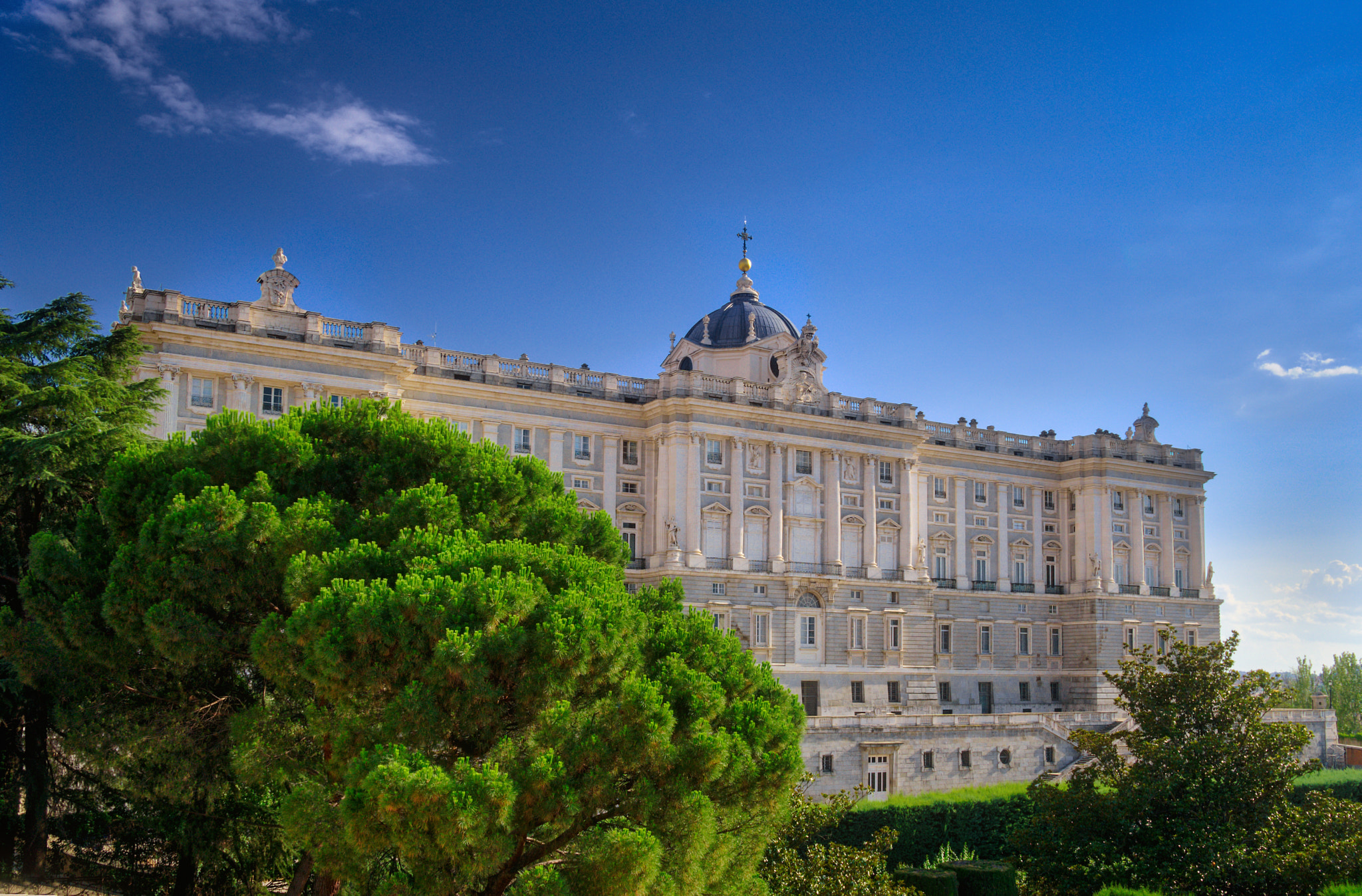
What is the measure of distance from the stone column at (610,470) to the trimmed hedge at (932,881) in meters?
22.5

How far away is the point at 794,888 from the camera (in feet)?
74.4

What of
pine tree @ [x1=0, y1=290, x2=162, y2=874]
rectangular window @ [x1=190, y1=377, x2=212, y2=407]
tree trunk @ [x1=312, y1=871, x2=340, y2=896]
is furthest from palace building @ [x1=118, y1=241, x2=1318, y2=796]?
tree trunk @ [x1=312, y1=871, x2=340, y2=896]

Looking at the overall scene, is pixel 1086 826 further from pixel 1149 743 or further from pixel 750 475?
pixel 750 475

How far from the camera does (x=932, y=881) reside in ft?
92.6

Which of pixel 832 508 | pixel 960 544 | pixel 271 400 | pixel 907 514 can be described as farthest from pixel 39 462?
pixel 960 544

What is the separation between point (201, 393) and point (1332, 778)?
45.6m

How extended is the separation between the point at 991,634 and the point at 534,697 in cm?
4336

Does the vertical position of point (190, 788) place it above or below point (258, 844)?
above

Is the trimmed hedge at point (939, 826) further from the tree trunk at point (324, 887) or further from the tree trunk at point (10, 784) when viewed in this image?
the tree trunk at point (10, 784)

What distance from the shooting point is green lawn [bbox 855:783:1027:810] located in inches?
1410

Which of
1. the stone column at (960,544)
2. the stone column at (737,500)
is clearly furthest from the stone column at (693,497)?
the stone column at (960,544)

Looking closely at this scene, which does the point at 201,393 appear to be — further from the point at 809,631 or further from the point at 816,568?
the point at 809,631

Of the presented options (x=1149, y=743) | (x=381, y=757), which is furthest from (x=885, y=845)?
(x=381, y=757)

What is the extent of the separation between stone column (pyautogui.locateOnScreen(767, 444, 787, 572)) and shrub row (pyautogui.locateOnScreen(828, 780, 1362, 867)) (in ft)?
48.2
